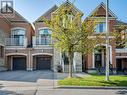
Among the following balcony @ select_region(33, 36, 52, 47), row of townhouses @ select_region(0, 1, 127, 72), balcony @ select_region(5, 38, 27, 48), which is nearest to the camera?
row of townhouses @ select_region(0, 1, 127, 72)

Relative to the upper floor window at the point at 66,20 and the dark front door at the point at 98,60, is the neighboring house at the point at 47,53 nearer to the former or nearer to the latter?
the dark front door at the point at 98,60

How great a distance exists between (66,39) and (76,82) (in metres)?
4.07

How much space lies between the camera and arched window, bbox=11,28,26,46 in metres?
38.7

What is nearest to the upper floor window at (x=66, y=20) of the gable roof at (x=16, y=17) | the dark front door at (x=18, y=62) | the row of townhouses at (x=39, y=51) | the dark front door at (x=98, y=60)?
the row of townhouses at (x=39, y=51)

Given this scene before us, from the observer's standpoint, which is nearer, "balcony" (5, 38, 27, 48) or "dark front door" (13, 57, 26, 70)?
"balcony" (5, 38, 27, 48)

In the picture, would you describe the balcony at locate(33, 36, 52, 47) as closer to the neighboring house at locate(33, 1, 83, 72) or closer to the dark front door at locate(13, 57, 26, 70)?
the neighboring house at locate(33, 1, 83, 72)

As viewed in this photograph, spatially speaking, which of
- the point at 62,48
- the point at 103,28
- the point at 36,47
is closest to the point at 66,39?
the point at 62,48

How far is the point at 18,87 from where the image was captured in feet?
57.0

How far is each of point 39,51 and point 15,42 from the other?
3.73m

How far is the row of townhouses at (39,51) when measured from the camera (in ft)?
114

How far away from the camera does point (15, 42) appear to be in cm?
Answer: 3859

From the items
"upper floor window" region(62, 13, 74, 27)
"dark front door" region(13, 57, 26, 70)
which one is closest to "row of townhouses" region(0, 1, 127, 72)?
"dark front door" region(13, 57, 26, 70)

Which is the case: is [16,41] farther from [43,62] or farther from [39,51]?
[43,62]

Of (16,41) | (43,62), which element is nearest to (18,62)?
(43,62)
